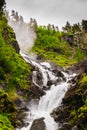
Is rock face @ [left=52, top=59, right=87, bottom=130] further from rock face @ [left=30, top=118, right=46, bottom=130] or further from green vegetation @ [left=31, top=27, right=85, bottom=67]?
green vegetation @ [left=31, top=27, right=85, bottom=67]

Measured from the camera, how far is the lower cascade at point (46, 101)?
174 feet

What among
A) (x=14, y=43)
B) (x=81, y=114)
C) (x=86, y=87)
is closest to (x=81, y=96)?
(x=86, y=87)

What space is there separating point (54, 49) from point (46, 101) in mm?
71668

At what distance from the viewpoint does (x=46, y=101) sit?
211ft

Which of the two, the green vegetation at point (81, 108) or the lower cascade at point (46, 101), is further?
the lower cascade at point (46, 101)

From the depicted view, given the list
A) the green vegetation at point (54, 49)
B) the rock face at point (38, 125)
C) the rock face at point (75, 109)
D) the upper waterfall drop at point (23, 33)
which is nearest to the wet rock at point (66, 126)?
the rock face at point (75, 109)

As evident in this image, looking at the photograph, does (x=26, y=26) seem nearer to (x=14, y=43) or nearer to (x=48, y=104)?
(x=14, y=43)

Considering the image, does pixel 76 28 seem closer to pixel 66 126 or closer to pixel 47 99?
pixel 47 99

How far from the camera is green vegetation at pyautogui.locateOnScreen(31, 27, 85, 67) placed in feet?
400

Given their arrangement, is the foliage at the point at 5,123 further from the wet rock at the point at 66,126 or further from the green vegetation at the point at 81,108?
the green vegetation at the point at 81,108

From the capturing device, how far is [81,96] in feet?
171

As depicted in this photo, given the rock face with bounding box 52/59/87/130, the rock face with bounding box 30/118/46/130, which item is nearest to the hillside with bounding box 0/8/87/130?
the rock face with bounding box 52/59/87/130

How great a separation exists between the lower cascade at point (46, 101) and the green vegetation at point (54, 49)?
33.6 m

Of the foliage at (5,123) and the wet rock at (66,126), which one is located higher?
the foliage at (5,123)
